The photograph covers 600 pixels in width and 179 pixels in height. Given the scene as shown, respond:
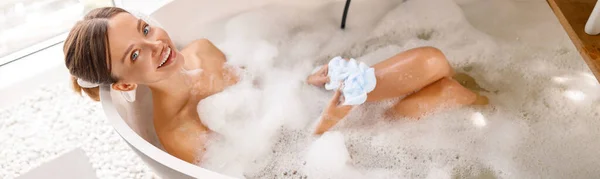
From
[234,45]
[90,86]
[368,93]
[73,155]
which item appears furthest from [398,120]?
[73,155]

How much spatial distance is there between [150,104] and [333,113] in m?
0.42

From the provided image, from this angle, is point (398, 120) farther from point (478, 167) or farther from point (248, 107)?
point (248, 107)

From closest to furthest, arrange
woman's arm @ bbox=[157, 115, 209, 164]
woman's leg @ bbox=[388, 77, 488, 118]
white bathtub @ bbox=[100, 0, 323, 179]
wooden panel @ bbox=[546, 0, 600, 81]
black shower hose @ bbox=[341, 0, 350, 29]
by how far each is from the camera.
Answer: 1. wooden panel @ bbox=[546, 0, 600, 81]
2. white bathtub @ bbox=[100, 0, 323, 179]
3. woman's arm @ bbox=[157, 115, 209, 164]
4. woman's leg @ bbox=[388, 77, 488, 118]
5. black shower hose @ bbox=[341, 0, 350, 29]

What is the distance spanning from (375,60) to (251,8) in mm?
359

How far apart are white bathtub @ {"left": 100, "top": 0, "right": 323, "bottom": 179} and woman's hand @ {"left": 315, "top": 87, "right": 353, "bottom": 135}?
365 millimetres

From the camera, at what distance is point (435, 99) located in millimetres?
1288

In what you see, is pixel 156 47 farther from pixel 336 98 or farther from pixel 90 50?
pixel 336 98

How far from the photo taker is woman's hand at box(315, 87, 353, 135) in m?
1.25

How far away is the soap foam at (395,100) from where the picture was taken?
1.27 m

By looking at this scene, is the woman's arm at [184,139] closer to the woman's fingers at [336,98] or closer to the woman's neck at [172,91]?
the woman's neck at [172,91]

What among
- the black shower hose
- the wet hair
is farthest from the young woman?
the black shower hose

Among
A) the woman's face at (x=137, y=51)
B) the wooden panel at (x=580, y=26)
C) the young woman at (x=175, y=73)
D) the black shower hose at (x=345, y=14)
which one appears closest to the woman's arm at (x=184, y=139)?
the young woman at (x=175, y=73)

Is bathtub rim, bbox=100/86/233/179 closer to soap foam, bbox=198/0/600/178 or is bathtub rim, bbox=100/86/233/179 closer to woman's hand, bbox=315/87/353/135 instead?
soap foam, bbox=198/0/600/178

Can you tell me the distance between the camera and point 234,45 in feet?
4.77
